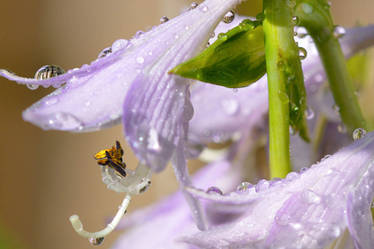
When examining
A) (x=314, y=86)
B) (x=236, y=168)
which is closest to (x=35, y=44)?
(x=236, y=168)

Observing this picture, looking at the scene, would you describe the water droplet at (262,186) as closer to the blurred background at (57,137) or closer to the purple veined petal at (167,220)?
the purple veined petal at (167,220)

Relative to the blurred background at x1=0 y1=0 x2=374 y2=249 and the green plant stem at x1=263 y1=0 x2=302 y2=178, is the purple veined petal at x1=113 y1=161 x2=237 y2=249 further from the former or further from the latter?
the blurred background at x1=0 y1=0 x2=374 y2=249

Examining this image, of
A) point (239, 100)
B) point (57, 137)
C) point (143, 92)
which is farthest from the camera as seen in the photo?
point (57, 137)

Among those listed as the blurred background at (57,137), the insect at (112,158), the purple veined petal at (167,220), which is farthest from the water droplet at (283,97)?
the blurred background at (57,137)

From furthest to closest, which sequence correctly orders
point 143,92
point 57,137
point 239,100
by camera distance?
point 57,137
point 239,100
point 143,92

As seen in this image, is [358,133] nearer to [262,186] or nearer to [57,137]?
[262,186]

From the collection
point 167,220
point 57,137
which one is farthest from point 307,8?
point 57,137
